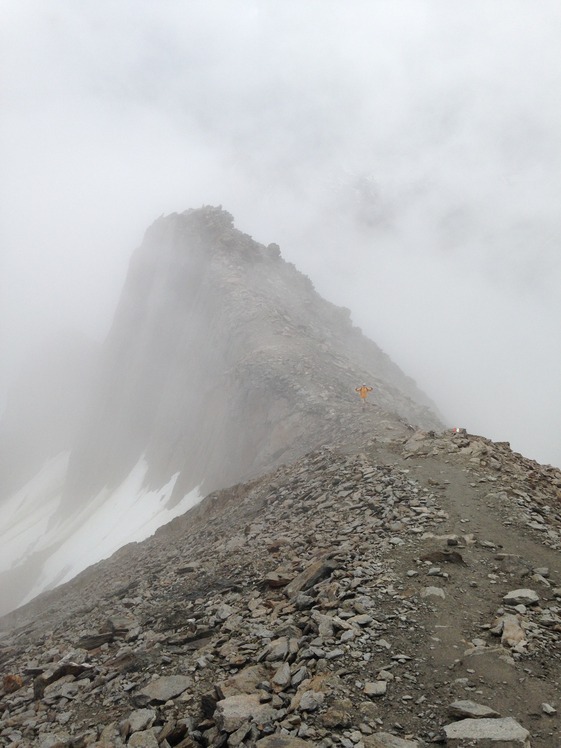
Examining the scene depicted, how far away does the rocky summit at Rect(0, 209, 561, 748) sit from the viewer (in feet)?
25.2

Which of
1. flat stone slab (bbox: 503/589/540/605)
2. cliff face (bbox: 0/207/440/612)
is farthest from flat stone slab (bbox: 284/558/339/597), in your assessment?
cliff face (bbox: 0/207/440/612)

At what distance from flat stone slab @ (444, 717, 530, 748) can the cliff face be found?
1503cm

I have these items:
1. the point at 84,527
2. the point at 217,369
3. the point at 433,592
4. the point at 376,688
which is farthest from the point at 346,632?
the point at 84,527

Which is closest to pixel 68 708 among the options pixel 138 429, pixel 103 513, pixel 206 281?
pixel 206 281

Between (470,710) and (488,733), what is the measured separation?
1.48 ft

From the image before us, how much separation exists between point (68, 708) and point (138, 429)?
210 ft

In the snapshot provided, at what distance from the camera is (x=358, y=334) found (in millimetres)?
68688

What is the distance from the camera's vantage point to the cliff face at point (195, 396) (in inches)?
1421

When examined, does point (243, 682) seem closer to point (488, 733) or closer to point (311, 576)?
point (311, 576)

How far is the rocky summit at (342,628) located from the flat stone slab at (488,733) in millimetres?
21

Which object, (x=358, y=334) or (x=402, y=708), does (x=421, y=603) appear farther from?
(x=358, y=334)

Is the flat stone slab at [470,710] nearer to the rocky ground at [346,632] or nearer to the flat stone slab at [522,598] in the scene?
the rocky ground at [346,632]

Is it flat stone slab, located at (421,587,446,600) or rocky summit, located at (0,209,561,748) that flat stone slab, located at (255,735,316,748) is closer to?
rocky summit, located at (0,209,561,748)

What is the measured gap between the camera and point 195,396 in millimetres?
57438
